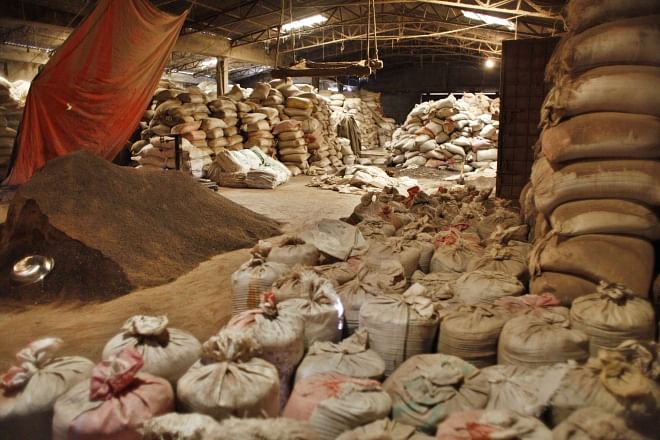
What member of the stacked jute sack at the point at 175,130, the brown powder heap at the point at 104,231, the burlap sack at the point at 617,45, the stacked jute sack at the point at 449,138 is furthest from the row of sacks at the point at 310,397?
the stacked jute sack at the point at 449,138

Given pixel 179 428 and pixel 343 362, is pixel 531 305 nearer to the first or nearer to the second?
pixel 343 362

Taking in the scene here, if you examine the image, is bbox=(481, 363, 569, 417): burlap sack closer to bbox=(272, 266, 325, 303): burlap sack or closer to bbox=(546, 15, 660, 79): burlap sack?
bbox=(272, 266, 325, 303): burlap sack

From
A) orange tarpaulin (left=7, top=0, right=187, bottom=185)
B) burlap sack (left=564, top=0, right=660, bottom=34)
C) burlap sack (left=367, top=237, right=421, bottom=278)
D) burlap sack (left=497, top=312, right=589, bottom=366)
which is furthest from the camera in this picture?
orange tarpaulin (left=7, top=0, right=187, bottom=185)

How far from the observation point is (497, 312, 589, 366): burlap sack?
72.5 inches

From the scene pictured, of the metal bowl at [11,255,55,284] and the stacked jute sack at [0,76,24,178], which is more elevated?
the stacked jute sack at [0,76,24,178]

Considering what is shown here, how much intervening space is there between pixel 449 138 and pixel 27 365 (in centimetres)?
1320

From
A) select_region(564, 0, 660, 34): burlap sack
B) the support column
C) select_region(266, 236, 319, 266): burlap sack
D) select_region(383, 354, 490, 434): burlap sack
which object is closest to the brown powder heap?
select_region(266, 236, 319, 266): burlap sack

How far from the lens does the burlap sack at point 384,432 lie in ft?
4.25

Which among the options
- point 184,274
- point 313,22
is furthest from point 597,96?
point 313,22

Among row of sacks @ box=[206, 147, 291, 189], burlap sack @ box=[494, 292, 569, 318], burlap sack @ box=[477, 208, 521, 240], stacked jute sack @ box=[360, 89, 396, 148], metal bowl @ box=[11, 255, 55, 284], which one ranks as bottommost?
metal bowl @ box=[11, 255, 55, 284]

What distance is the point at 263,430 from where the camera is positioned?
1263mm

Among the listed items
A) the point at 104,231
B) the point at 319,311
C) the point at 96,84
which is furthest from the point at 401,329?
the point at 96,84

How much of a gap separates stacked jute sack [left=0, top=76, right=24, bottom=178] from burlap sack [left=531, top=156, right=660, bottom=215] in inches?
322

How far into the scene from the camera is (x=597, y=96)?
8.80ft
